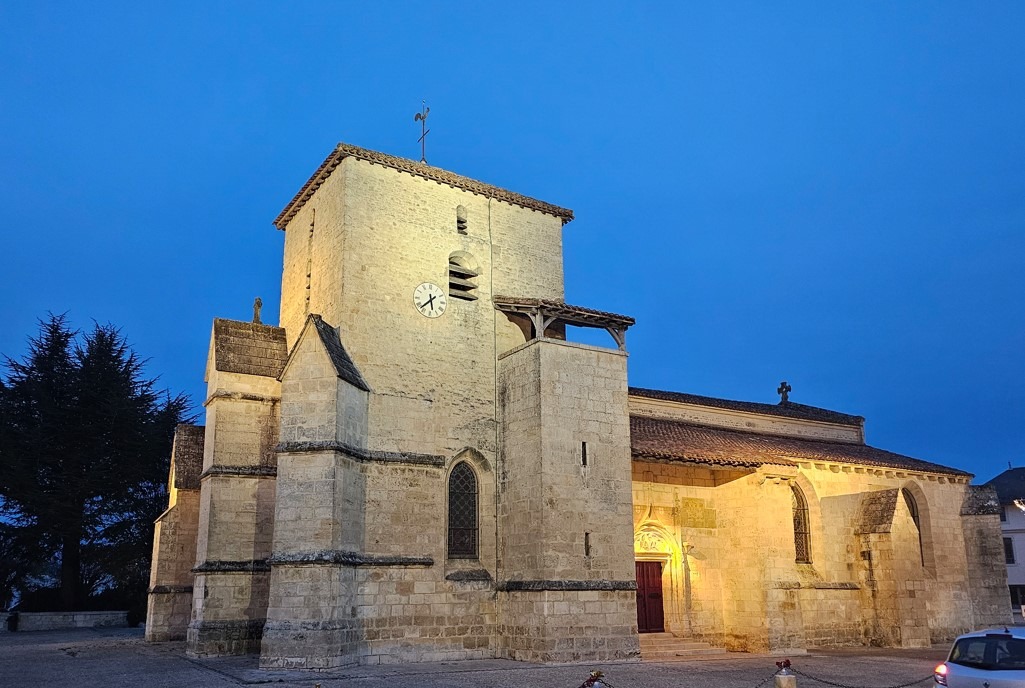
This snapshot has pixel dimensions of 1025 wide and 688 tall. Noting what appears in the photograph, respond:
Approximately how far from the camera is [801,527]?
22.6 m

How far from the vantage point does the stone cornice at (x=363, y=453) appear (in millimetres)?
15391

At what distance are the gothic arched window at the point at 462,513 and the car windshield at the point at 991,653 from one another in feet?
32.8

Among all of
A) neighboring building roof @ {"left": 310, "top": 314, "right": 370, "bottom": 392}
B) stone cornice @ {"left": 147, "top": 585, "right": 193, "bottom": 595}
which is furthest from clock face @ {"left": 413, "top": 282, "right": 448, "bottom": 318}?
stone cornice @ {"left": 147, "top": 585, "right": 193, "bottom": 595}

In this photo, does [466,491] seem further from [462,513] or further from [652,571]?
[652,571]

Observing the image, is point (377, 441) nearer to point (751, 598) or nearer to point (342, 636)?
point (342, 636)

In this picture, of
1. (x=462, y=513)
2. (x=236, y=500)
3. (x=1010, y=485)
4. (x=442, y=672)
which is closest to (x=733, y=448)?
(x=462, y=513)

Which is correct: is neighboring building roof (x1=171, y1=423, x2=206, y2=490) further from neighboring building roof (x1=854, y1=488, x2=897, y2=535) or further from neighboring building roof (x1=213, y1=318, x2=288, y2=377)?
neighboring building roof (x1=854, y1=488, x2=897, y2=535)

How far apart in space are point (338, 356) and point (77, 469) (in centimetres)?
2142

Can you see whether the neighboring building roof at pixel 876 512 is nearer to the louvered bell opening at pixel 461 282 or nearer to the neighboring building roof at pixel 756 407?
the neighboring building roof at pixel 756 407

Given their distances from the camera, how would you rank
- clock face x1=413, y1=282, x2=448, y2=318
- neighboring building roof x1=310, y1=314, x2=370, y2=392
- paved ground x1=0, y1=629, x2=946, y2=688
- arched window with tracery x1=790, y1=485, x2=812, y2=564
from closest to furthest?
paved ground x1=0, y1=629, x2=946, y2=688
neighboring building roof x1=310, y1=314, x2=370, y2=392
clock face x1=413, y1=282, x2=448, y2=318
arched window with tracery x1=790, y1=485, x2=812, y2=564

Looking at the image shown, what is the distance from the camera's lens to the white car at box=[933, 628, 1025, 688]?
30.2ft

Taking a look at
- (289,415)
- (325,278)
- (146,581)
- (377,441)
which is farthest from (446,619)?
(146,581)

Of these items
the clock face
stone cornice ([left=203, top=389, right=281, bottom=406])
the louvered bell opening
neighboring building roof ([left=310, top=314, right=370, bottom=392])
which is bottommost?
stone cornice ([left=203, top=389, right=281, bottom=406])

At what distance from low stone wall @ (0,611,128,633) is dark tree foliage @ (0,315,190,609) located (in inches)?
78.3
